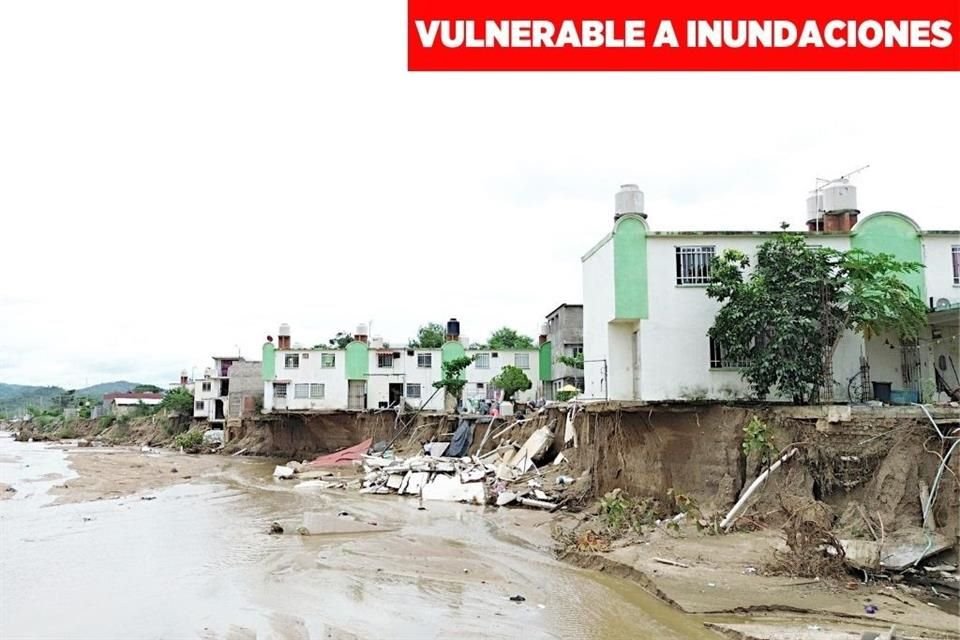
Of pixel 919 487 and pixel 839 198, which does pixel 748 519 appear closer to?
pixel 919 487

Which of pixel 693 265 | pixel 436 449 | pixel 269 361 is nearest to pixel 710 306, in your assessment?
pixel 693 265

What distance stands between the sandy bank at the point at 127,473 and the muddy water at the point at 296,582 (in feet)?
18.1

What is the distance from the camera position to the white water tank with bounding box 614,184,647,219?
2288 centimetres

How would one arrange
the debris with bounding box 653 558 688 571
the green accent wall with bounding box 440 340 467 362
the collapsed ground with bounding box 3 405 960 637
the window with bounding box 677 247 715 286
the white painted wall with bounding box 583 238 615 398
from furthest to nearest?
1. the green accent wall with bounding box 440 340 467 362
2. the white painted wall with bounding box 583 238 615 398
3. the window with bounding box 677 247 715 286
4. the debris with bounding box 653 558 688 571
5. the collapsed ground with bounding box 3 405 960 637

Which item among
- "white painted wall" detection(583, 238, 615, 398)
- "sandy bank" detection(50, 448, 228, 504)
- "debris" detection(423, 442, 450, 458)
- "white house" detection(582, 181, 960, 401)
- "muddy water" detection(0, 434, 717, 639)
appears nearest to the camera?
"muddy water" detection(0, 434, 717, 639)

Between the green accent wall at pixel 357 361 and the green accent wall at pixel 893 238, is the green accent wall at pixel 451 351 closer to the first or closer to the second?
the green accent wall at pixel 357 361

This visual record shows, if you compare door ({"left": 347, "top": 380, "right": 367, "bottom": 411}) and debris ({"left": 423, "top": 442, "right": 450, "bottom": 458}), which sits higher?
door ({"left": 347, "top": 380, "right": 367, "bottom": 411})

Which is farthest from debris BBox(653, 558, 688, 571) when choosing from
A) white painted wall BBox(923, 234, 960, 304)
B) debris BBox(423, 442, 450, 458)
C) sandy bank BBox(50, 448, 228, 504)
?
sandy bank BBox(50, 448, 228, 504)

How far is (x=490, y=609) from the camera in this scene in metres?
13.2

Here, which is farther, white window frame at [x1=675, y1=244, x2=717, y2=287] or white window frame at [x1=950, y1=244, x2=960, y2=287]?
white window frame at [x1=950, y1=244, x2=960, y2=287]

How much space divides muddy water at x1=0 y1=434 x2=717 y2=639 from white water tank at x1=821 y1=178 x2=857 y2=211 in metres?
13.6

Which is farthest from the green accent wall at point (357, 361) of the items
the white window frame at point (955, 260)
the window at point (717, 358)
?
the white window frame at point (955, 260)

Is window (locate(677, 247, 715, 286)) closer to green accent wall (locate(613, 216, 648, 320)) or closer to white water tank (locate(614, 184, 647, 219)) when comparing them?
green accent wall (locate(613, 216, 648, 320))

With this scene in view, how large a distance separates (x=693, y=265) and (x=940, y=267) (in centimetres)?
699
